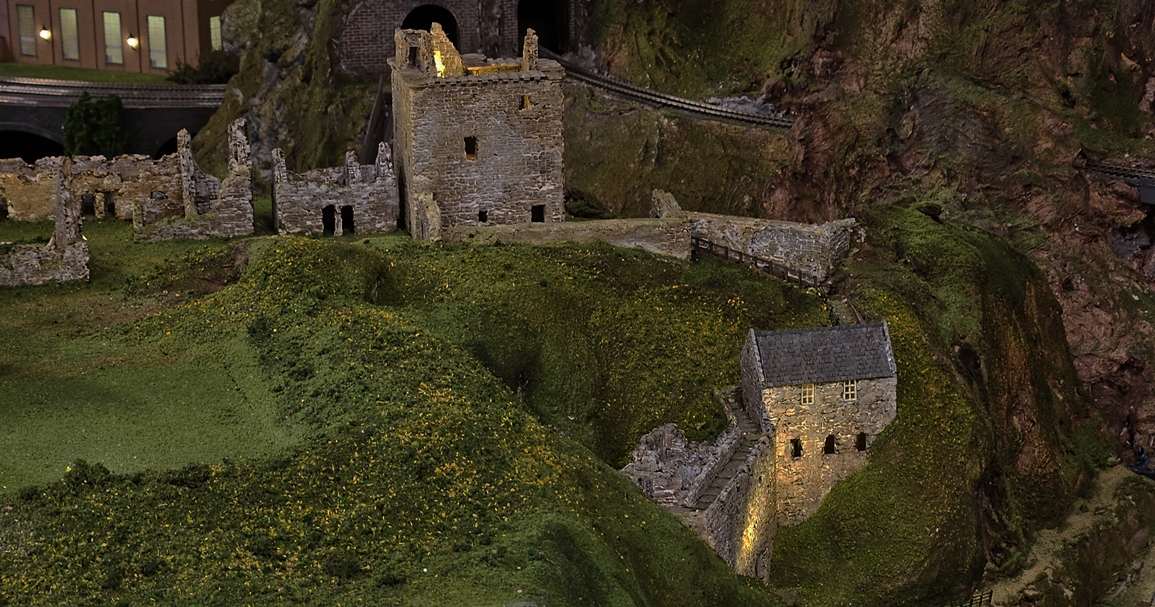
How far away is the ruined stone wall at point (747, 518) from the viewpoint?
7131 centimetres

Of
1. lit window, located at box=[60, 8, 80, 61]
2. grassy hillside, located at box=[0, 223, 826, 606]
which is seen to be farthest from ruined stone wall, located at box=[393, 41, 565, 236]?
lit window, located at box=[60, 8, 80, 61]

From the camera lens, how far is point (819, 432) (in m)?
77.3

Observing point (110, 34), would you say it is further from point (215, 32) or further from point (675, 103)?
point (675, 103)

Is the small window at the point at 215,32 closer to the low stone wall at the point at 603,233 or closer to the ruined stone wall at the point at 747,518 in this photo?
the low stone wall at the point at 603,233

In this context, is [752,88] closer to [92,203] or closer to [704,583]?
[92,203]

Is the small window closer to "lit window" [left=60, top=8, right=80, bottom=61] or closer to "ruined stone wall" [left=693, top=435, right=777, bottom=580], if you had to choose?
"lit window" [left=60, top=8, right=80, bottom=61]

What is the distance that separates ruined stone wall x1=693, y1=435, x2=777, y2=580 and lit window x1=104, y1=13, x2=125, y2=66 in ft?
197

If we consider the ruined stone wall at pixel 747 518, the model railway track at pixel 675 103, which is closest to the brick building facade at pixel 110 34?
the model railway track at pixel 675 103

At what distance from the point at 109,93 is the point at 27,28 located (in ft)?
31.7

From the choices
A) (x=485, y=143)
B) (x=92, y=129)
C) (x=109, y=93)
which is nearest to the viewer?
(x=485, y=143)

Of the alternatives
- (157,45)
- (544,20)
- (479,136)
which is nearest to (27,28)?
(157,45)

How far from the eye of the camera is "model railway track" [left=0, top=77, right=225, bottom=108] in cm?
11331

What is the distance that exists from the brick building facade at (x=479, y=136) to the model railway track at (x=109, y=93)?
108ft

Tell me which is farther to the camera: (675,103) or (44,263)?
(675,103)
